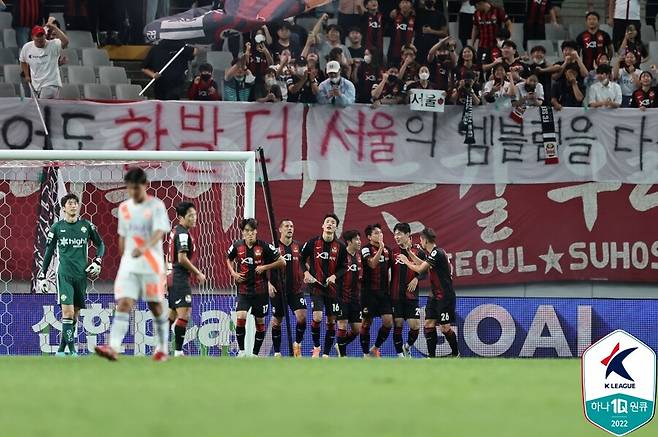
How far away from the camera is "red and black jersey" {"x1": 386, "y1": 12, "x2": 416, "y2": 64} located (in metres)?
22.7

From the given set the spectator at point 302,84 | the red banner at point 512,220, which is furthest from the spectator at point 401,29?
the red banner at point 512,220

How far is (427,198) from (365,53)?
2.42 meters

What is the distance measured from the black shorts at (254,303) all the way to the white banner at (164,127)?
13.8ft

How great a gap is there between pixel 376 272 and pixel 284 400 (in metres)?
9.57

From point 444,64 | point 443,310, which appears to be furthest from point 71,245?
point 444,64

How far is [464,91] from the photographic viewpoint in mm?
21859

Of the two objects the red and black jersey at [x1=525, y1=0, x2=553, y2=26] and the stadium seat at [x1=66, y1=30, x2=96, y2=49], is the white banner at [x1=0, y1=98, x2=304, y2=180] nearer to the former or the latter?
the stadium seat at [x1=66, y1=30, x2=96, y2=49]

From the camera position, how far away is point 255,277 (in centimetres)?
1758

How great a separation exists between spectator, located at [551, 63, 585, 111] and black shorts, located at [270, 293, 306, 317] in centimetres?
586

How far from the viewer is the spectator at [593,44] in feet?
76.4

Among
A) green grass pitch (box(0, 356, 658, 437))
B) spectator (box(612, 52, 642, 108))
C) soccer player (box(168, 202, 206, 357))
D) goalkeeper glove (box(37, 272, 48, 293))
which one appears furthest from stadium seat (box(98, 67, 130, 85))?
green grass pitch (box(0, 356, 658, 437))

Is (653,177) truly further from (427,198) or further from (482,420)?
(482,420)

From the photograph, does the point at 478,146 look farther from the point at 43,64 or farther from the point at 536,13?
the point at 43,64

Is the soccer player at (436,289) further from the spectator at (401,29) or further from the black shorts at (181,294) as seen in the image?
the spectator at (401,29)
